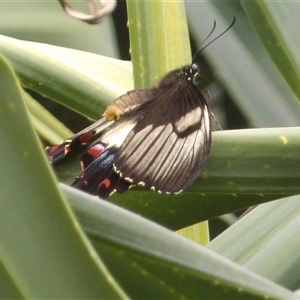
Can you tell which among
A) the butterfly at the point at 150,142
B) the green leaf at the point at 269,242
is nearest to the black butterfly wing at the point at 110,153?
the butterfly at the point at 150,142

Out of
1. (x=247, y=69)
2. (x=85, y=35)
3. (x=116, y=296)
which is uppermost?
(x=116, y=296)

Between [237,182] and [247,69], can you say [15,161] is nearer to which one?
[237,182]

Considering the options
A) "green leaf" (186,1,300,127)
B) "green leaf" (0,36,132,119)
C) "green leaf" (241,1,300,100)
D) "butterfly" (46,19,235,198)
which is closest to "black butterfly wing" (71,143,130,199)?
"butterfly" (46,19,235,198)

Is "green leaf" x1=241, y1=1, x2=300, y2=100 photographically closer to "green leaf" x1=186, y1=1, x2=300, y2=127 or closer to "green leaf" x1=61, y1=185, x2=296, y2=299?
"green leaf" x1=186, y1=1, x2=300, y2=127

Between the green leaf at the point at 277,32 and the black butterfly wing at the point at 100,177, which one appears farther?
the green leaf at the point at 277,32

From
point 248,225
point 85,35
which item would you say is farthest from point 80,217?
point 85,35

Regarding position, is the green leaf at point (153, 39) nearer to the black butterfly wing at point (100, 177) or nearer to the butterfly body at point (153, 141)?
the butterfly body at point (153, 141)

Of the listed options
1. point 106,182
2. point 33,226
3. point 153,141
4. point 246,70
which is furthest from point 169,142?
point 33,226
